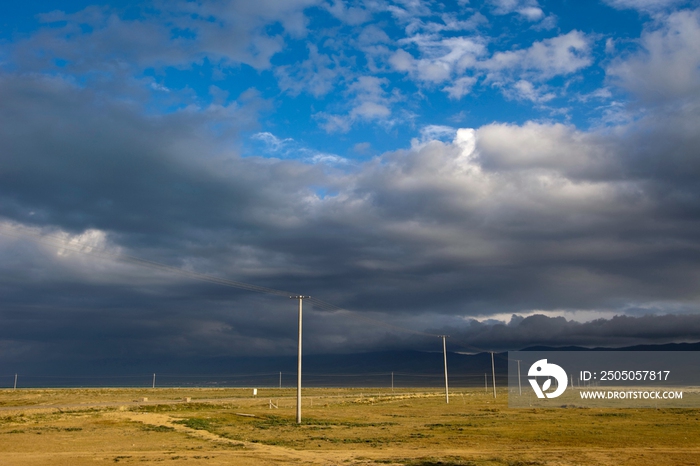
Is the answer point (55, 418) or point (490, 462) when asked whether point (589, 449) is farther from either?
point (55, 418)

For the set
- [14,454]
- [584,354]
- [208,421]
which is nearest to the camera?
[14,454]

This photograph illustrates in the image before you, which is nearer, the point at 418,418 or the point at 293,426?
the point at 293,426

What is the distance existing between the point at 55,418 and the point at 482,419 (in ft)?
153

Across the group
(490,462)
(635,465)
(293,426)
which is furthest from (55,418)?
(635,465)

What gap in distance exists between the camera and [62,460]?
1332 inches

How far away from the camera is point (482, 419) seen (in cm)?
6606

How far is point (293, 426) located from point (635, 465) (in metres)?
31.9

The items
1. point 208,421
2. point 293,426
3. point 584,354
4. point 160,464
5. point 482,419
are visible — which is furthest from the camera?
point 584,354

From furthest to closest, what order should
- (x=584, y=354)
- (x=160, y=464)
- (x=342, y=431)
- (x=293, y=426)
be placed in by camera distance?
(x=584, y=354)
(x=293, y=426)
(x=342, y=431)
(x=160, y=464)

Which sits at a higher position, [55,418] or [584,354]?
[584,354]

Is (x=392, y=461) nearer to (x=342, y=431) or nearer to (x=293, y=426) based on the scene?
(x=342, y=431)

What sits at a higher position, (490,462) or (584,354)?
(584,354)

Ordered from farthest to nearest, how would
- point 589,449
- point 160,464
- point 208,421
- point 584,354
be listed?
point 584,354, point 208,421, point 589,449, point 160,464

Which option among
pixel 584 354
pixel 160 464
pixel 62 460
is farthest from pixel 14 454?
pixel 584 354
